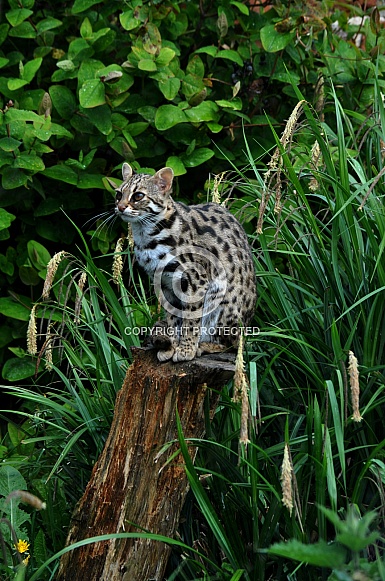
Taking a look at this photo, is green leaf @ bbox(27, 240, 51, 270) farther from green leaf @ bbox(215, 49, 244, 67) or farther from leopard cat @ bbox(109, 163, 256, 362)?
green leaf @ bbox(215, 49, 244, 67)

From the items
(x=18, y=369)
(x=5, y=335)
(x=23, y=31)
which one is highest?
(x=23, y=31)

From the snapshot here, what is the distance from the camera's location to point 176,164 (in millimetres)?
6215

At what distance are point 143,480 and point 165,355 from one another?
2.00 ft

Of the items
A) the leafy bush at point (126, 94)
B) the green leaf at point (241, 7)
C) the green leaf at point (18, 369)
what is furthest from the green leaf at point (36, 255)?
the green leaf at point (241, 7)

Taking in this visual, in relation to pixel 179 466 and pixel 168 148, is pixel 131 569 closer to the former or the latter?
pixel 179 466

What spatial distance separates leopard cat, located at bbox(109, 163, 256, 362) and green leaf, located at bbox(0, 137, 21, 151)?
1.40 m

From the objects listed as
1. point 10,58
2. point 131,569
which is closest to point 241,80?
point 10,58

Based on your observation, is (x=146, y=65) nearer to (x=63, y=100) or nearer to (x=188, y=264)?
(x=63, y=100)

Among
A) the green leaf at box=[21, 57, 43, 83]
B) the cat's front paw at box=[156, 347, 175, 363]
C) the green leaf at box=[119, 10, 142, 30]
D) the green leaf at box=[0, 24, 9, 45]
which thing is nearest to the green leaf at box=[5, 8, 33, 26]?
the green leaf at box=[0, 24, 9, 45]

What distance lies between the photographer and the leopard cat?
4.64 meters

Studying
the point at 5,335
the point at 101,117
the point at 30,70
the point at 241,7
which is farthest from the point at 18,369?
the point at 241,7

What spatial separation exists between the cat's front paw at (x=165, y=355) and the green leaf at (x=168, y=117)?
222cm

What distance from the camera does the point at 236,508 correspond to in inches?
160

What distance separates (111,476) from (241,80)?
382 centimetres
